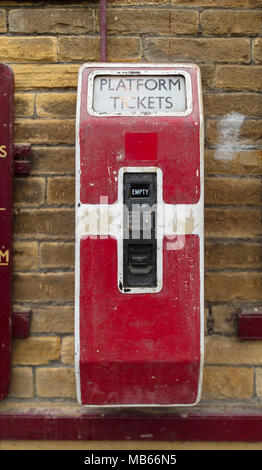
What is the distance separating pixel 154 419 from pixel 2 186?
1.09 m

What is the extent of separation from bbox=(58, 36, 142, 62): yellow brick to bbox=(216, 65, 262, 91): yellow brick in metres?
0.34

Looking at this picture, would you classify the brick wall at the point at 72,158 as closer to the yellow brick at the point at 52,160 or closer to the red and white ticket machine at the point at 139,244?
the yellow brick at the point at 52,160

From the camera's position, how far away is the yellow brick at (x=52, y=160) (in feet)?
5.62

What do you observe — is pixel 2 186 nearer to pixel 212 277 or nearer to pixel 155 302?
pixel 155 302

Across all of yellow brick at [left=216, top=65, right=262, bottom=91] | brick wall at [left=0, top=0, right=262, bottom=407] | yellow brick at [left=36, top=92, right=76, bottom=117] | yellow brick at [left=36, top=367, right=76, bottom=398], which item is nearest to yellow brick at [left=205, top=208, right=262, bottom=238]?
brick wall at [left=0, top=0, right=262, bottom=407]

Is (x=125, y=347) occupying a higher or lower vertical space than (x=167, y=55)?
lower

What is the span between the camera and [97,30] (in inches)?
67.1

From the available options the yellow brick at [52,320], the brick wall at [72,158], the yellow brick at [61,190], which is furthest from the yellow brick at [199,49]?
the yellow brick at [52,320]

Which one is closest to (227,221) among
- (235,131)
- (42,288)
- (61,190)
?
(235,131)

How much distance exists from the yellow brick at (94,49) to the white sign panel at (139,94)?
386 mm

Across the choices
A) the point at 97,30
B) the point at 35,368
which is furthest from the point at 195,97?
the point at 35,368

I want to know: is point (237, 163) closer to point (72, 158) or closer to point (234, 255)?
point (234, 255)

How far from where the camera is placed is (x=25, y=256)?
1.73 meters

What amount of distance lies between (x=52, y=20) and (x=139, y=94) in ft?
2.11
